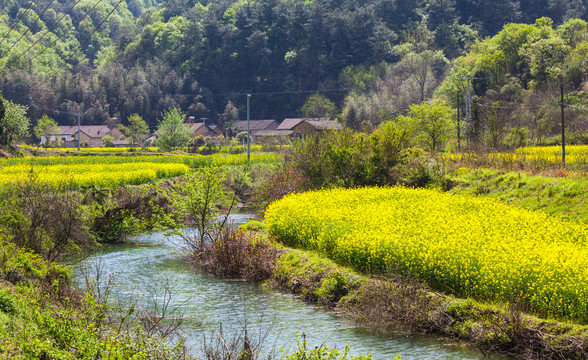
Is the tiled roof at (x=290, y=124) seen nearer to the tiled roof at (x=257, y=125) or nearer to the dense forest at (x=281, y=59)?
the dense forest at (x=281, y=59)

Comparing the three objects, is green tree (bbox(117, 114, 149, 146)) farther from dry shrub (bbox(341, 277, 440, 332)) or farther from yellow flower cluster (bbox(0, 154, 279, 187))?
dry shrub (bbox(341, 277, 440, 332))

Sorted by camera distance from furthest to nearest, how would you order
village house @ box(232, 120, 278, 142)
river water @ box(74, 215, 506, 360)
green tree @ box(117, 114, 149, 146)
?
village house @ box(232, 120, 278, 142) → green tree @ box(117, 114, 149, 146) → river water @ box(74, 215, 506, 360)

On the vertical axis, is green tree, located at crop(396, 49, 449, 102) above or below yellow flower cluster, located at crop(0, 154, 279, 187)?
above

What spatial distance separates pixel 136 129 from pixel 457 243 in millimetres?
113550

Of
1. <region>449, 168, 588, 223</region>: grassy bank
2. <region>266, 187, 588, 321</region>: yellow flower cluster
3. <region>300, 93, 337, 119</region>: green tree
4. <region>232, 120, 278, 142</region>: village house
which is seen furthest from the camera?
<region>232, 120, 278, 142</region>: village house

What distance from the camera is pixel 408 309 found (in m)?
15.1

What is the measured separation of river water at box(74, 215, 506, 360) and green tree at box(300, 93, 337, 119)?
9520 cm

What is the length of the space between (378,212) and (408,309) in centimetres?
693

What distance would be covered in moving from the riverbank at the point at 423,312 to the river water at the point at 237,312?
45cm

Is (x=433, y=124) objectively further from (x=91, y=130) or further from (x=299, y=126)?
(x=91, y=130)

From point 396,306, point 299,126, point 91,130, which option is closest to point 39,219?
point 396,306

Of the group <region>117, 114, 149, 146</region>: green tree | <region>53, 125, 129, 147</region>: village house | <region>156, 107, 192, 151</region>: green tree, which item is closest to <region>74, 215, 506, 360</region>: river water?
<region>156, 107, 192, 151</region>: green tree

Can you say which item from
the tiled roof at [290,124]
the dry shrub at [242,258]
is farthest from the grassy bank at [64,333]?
the tiled roof at [290,124]

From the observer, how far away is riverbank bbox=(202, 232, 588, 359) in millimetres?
12664
